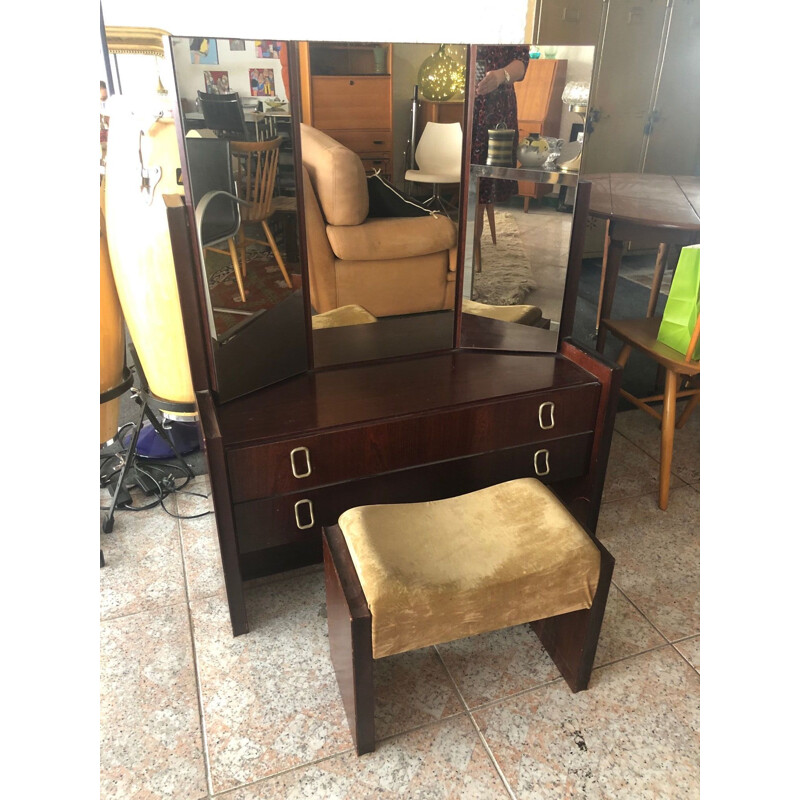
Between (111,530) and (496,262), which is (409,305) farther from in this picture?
(111,530)

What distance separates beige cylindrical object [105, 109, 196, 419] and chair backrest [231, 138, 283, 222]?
368 millimetres

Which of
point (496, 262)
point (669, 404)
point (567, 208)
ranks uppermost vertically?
point (567, 208)

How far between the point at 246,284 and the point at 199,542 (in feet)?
2.68

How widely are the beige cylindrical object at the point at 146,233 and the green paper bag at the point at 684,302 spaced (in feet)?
4.64

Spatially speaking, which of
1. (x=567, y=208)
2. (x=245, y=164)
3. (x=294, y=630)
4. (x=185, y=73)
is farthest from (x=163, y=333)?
(x=567, y=208)

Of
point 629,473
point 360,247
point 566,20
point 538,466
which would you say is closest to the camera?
point 360,247

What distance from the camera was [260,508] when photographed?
1.37 metres

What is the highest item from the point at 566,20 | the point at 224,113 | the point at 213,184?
the point at 566,20

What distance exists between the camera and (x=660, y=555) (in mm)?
1771

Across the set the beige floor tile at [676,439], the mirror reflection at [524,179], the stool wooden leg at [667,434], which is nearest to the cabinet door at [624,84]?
the beige floor tile at [676,439]

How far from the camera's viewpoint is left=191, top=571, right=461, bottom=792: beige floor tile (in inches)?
48.8

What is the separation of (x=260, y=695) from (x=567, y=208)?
1.35 m

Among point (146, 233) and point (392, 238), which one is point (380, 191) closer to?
point (392, 238)

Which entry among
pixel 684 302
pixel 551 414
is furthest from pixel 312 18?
pixel 551 414
